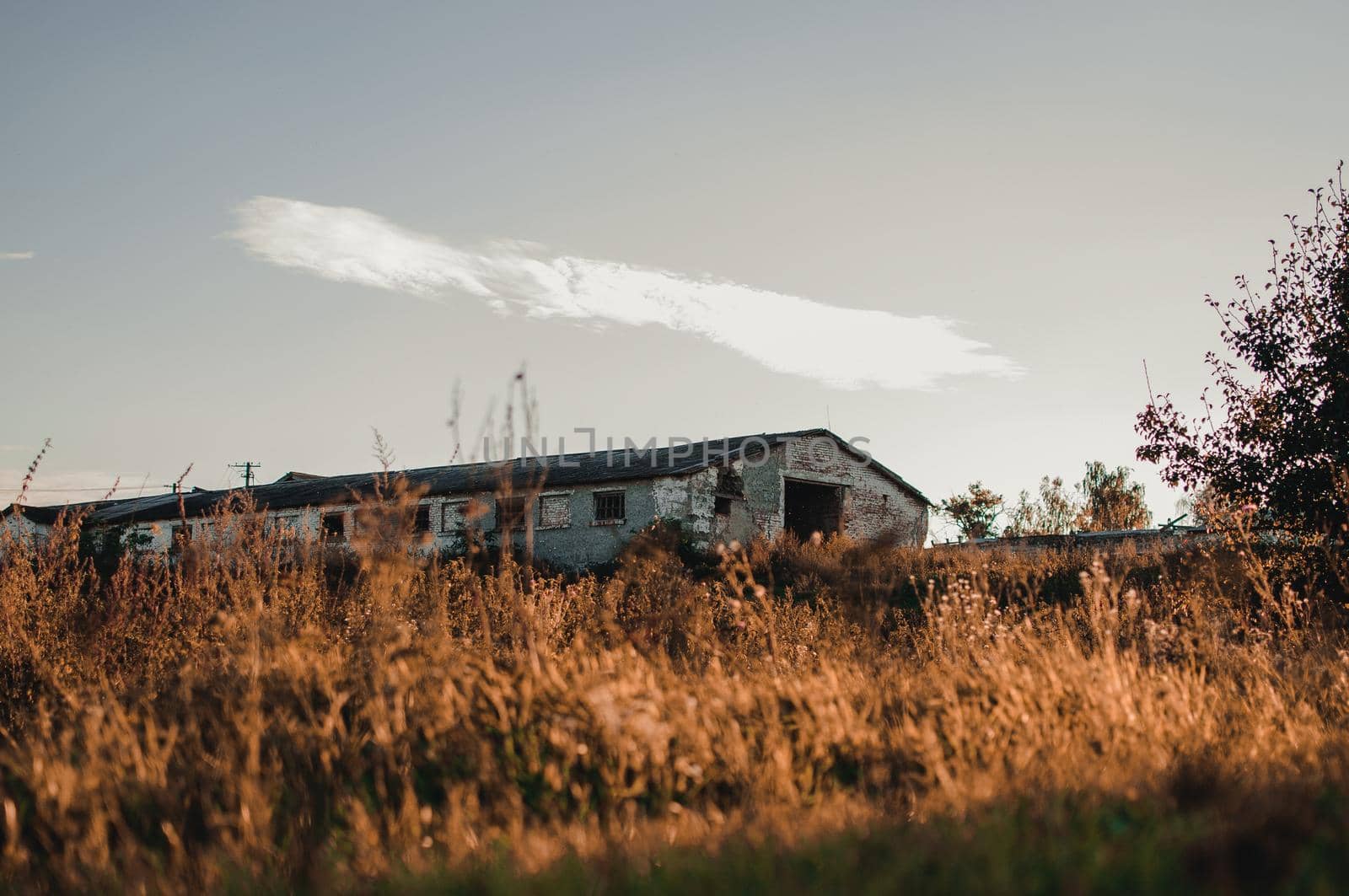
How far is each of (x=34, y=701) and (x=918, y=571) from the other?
12.7 meters

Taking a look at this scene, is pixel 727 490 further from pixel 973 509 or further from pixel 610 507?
pixel 973 509

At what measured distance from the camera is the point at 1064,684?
4281mm

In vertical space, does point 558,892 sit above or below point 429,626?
below

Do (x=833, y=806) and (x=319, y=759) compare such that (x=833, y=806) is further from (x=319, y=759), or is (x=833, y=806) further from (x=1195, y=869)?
(x=319, y=759)

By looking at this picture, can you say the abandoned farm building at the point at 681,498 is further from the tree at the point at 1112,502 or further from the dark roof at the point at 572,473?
the tree at the point at 1112,502

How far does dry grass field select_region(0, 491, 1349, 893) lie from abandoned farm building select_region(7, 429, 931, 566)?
16.3 metres

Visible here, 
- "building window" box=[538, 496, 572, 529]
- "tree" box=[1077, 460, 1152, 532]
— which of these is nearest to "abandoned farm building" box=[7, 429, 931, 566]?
"building window" box=[538, 496, 572, 529]

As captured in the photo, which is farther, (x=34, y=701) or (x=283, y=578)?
(x=283, y=578)

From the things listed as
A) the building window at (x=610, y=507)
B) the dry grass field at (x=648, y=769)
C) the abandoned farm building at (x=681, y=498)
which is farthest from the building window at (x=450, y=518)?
the dry grass field at (x=648, y=769)

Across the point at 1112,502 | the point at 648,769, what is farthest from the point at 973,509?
the point at 648,769

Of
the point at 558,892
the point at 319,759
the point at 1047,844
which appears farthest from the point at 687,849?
the point at 319,759

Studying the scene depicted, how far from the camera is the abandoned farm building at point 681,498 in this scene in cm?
2311

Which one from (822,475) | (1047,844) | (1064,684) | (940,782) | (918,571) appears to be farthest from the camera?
(822,475)

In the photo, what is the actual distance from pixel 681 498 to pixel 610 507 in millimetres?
1953
